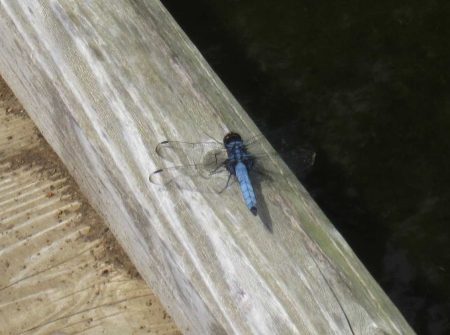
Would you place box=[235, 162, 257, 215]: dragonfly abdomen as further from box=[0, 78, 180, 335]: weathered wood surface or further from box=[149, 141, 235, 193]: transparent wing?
box=[0, 78, 180, 335]: weathered wood surface

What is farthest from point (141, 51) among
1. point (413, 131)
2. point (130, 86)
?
point (413, 131)

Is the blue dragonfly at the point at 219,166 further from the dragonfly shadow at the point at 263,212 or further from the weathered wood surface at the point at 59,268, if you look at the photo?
the weathered wood surface at the point at 59,268

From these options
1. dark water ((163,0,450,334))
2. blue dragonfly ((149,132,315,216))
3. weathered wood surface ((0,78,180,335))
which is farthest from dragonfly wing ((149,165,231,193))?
dark water ((163,0,450,334))

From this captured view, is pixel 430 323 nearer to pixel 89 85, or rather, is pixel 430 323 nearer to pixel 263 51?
pixel 263 51

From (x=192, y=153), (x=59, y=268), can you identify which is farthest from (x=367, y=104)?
(x=192, y=153)

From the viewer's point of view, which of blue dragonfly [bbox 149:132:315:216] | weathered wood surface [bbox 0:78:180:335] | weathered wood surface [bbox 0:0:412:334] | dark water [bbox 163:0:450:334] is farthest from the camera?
dark water [bbox 163:0:450:334]

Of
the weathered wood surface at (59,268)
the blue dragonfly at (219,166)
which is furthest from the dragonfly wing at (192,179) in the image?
the weathered wood surface at (59,268)
